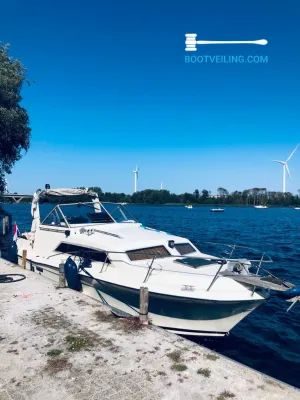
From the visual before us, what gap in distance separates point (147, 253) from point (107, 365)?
4.70 meters

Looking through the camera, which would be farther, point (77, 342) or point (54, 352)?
point (77, 342)

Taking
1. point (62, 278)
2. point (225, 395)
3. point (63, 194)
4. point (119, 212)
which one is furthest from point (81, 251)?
point (225, 395)

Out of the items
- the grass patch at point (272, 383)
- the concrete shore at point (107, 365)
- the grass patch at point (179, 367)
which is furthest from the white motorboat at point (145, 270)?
the grass patch at point (272, 383)

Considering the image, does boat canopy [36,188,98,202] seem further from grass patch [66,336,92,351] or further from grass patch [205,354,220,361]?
grass patch [205,354,220,361]

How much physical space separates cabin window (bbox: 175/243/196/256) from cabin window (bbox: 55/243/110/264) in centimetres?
240

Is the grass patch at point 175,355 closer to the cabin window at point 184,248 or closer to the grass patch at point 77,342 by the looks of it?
the grass patch at point 77,342

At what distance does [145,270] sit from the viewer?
823 centimetres

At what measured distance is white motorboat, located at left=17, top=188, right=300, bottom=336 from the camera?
7.25 meters

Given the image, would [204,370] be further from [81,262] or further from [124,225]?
[124,225]

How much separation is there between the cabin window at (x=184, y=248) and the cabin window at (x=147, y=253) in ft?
2.04

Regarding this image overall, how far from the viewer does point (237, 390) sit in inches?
157

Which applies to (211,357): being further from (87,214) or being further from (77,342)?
(87,214)

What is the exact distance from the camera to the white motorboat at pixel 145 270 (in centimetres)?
725

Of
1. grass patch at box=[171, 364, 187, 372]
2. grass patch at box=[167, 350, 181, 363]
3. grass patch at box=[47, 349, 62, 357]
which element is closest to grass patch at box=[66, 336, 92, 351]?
grass patch at box=[47, 349, 62, 357]
